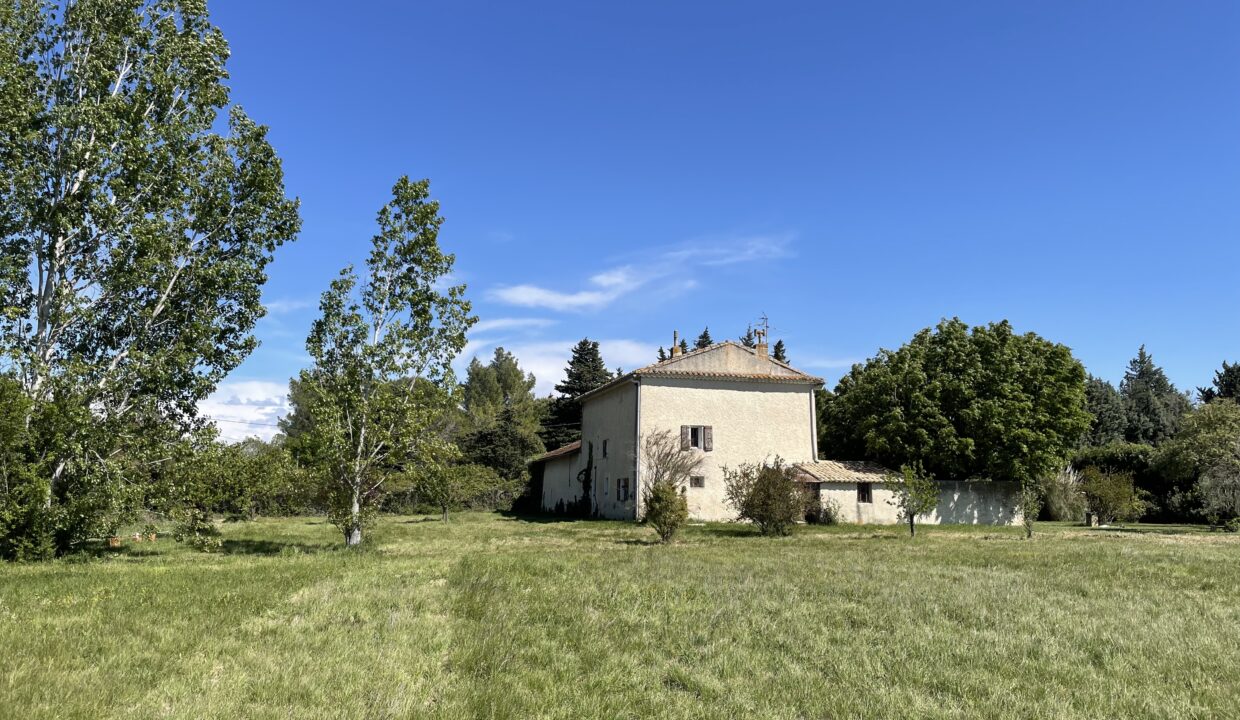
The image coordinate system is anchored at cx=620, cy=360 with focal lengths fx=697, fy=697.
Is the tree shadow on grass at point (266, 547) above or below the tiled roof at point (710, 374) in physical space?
below

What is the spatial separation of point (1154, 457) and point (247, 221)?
140 feet

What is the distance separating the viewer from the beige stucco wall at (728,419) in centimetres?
3098

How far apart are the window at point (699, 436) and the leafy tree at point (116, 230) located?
1894 centimetres

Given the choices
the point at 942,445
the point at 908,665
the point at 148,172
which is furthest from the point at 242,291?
the point at 942,445

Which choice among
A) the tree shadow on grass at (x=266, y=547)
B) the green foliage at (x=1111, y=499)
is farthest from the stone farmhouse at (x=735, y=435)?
the tree shadow on grass at (x=266, y=547)

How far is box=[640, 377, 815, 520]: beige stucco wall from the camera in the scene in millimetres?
30984

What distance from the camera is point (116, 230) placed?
1421cm

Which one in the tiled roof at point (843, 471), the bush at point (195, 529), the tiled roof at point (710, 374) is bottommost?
the bush at point (195, 529)

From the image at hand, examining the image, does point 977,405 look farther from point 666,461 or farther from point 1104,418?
point 1104,418

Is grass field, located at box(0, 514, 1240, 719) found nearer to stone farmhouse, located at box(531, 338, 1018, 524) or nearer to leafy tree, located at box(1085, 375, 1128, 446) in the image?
stone farmhouse, located at box(531, 338, 1018, 524)

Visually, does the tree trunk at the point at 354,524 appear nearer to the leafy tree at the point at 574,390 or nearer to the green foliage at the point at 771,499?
the green foliage at the point at 771,499

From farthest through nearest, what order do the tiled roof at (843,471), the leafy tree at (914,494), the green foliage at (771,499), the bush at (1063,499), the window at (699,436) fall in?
the bush at (1063,499) → the window at (699,436) → the tiled roof at (843,471) → the leafy tree at (914,494) → the green foliage at (771,499)

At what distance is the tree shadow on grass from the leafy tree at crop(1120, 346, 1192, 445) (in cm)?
4566

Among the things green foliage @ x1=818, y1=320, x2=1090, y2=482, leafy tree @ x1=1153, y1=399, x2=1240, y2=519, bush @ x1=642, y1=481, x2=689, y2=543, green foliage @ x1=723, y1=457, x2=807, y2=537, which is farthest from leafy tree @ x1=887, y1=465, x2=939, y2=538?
leafy tree @ x1=1153, y1=399, x2=1240, y2=519
